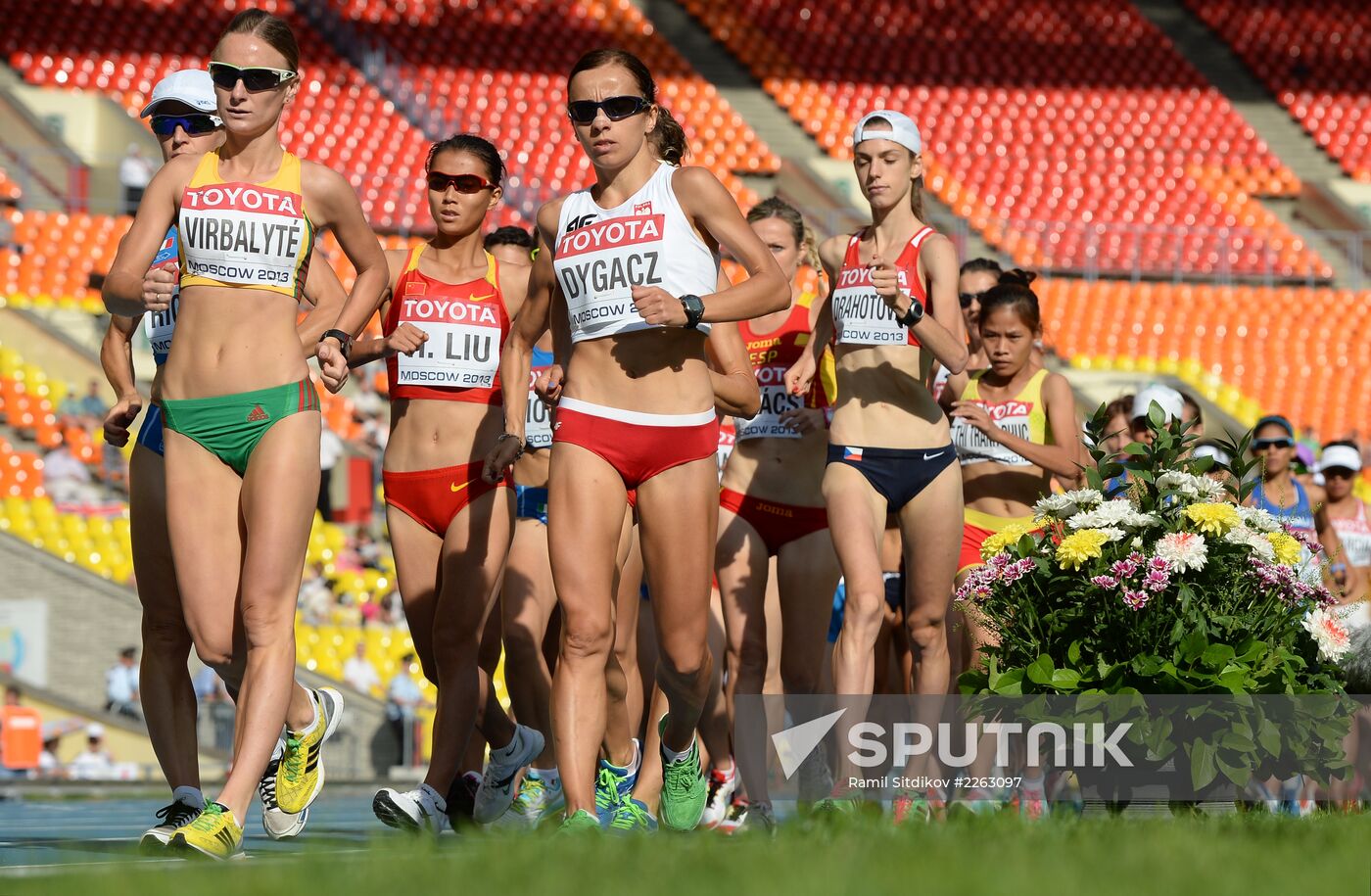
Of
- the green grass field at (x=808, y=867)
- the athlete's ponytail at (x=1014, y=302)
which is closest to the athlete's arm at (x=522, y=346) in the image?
the green grass field at (x=808, y=867)

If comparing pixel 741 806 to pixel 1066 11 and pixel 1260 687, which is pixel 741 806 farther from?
pixel 1066 11

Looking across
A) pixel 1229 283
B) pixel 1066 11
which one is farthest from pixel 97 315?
pixel 1066 11

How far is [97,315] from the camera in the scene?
19719 mm

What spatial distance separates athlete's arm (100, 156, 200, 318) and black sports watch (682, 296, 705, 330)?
1.65 m

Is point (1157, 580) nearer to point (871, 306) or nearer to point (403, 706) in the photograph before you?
point (871, 306)

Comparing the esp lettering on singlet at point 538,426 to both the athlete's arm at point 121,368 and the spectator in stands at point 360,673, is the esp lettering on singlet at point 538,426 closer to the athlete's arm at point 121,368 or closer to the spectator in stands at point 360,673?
the athlete's arm at point 121,368

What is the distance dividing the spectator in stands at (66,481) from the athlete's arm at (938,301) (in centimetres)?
1170

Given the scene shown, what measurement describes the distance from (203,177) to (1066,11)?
31869 millimetres

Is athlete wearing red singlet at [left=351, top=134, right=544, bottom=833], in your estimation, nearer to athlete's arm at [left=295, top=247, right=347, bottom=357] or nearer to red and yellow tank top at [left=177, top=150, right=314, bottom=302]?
athlete's arm at [left=295, top=247, right=347, bottom=357]

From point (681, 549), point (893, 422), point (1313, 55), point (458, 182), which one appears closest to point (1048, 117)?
point (1313, 55)

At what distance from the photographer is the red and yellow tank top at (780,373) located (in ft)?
27.6

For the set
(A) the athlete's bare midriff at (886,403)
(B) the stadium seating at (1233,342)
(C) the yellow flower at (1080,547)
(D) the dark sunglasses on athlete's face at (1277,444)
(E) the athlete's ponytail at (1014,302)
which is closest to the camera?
(C) the yellow flower at (1080,547)
